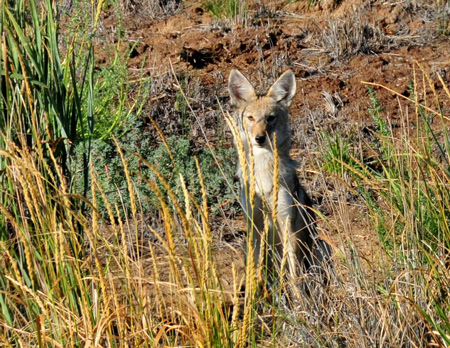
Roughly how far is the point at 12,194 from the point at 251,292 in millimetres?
1506

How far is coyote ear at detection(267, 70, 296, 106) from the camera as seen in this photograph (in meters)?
6.15

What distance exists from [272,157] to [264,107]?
414 millimetres

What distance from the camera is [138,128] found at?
23.6 feet

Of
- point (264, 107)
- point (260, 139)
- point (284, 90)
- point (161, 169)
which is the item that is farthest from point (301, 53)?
point (260, 139)

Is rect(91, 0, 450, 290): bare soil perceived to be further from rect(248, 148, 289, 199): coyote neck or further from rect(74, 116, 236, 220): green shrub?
rect(248, 148, 289, 199): coyote neck

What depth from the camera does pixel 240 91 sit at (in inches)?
247

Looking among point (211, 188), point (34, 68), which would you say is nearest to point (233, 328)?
point (34, 68)

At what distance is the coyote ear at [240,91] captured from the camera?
614 cm

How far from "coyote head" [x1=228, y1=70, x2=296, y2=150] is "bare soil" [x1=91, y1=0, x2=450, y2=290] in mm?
954

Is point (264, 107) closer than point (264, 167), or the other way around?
point (264, 167)

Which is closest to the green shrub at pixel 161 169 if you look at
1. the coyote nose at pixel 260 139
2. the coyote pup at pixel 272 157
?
the coyote pup at pixel 272 157

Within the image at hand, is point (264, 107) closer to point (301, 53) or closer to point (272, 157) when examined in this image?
point (272, 157)

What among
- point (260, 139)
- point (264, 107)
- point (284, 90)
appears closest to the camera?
point (260, 139)

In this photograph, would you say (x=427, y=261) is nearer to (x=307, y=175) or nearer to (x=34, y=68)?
(x=34, y=68)
